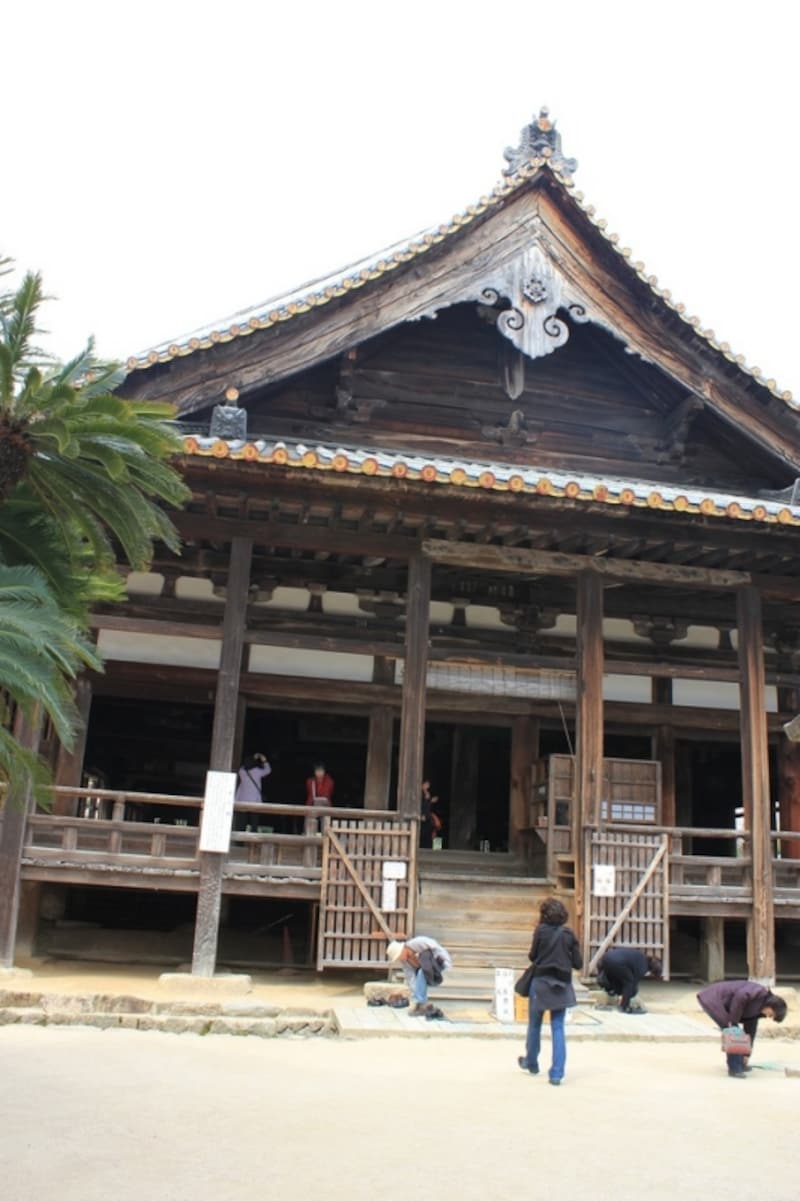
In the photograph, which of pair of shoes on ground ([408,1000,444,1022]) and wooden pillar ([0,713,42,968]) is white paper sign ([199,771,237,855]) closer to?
wooden pillar ([0,713,42,968])

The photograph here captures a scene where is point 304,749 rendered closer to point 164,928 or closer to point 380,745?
point 164,928

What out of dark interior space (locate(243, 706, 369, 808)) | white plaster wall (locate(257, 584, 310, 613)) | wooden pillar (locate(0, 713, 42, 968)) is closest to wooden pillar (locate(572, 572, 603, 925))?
white plaster wall (locate(257, 584, 310, 613))

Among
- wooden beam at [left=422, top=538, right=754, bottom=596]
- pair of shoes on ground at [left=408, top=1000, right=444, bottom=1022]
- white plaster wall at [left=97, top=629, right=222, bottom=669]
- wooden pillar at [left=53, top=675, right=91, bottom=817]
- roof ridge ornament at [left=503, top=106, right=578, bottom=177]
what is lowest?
pair of shoes on ground at [left=408, top=1000, right=444, bottom=1022]

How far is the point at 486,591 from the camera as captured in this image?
1413 centimetres

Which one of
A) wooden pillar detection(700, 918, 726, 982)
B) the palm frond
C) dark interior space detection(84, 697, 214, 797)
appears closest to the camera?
the palm frond

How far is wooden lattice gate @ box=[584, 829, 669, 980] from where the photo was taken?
11.2m

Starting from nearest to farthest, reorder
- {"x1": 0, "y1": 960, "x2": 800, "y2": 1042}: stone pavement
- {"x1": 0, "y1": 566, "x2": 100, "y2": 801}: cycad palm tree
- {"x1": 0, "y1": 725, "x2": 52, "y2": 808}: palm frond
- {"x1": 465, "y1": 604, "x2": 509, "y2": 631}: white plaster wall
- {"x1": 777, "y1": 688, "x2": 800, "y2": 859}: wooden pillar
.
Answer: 1. {"x1": 0, "y1": 566, "x2": 100, "y2": 801}: cycad palm tree
2. {"x1": 0, "y1": 725, "x2": 52, "y2": 808}: palm frond
3. {"x1": 0, "y1": 960, "x2": 800, "y2": 1042}: stone pavement
4. {"x1": 465, "y1": 604, "x2": 509, "y2": 631}: white plaster wall
5. {"x1": 777, "y1": 688, "x2": 800, "y2": 859}: wooden pillar

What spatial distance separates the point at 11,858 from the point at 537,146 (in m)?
10.6

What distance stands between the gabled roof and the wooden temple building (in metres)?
0.04

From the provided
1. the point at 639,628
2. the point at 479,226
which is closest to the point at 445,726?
the point at 639,628

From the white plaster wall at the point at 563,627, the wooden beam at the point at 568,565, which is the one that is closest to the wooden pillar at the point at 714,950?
the white plaster wall at the point at 563,627

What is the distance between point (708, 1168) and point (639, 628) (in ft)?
29.9

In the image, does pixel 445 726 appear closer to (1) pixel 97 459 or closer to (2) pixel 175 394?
(2) pixel 175 394

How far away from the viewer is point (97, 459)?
18.8 ft
